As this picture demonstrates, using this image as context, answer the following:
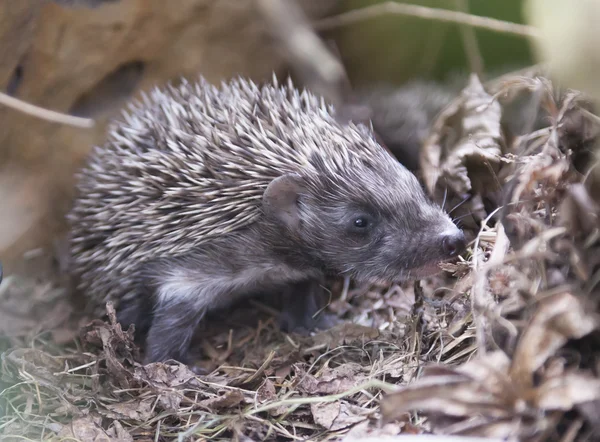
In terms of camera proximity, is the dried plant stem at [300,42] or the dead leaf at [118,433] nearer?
the dried plant stem at [300,42]

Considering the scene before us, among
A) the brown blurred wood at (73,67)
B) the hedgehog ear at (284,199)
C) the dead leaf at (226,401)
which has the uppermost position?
the brown blurred wood at (73,67)

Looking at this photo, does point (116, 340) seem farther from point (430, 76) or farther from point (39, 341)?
point (430, 76)

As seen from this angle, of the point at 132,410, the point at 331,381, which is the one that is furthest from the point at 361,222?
the point at 132,410

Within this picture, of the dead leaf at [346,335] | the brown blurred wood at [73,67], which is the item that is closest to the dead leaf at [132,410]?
the dead leaf at [346,335]

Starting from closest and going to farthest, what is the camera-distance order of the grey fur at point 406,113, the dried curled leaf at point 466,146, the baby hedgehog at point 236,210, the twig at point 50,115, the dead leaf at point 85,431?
the twig at point 50,115 → the dead leaf at point 85,431 → the baby hedgehog at point 236,210 → the dried curled leaf at point 466,146 → the grey fur at point 406,113

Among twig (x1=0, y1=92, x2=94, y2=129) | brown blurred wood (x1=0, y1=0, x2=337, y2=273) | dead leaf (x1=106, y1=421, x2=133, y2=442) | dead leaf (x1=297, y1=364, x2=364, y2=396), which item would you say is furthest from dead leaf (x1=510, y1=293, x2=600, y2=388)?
brown blurred wood (x1=0, y1=0, x2=337, y2=273)

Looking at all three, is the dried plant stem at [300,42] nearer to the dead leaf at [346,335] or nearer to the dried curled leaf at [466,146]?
the dried curled leaf at [466,146]

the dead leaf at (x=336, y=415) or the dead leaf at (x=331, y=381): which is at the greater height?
the dead leaf at (x=336, y=415)

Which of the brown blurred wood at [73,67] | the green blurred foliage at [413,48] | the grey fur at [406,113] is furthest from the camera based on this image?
the green blurred foliage at [413,48]

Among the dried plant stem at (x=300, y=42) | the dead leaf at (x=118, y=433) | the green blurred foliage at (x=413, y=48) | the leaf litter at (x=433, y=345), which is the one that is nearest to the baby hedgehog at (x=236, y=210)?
the leaf litter at (x=433, y=345)
